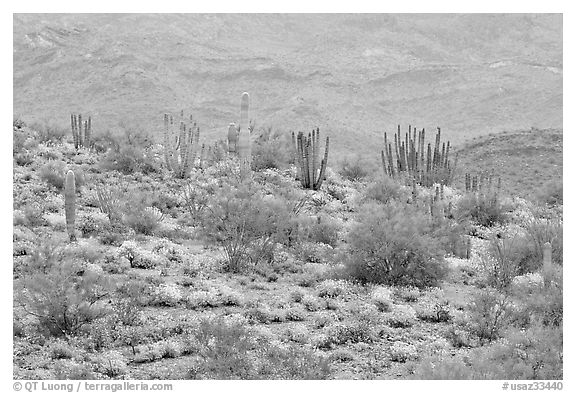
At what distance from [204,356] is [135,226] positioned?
8253mm

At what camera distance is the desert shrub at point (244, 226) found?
18.1m

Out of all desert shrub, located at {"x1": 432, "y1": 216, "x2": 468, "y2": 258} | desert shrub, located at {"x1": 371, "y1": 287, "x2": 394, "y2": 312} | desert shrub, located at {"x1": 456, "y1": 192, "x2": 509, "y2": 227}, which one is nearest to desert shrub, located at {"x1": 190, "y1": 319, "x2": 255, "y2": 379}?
desert shrub, located at {"x1": 371, "y1": 287, "x2": 394, "y2": 312}

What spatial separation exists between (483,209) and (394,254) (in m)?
8.23

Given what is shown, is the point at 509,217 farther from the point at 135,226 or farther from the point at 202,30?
the point at 202,30

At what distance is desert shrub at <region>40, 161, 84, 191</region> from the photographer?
24208 mm

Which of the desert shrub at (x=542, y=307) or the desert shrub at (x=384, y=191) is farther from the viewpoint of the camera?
the desert shrub at (x=384, y=191)

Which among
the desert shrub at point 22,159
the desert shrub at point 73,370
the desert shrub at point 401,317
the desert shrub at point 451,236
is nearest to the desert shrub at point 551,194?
the desert shrub at point 451,236

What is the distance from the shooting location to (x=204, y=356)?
12.4 meters

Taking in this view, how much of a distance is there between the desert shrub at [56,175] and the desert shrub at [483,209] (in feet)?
33.7

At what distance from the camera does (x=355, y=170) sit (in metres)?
30.9

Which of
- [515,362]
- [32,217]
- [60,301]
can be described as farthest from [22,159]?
[515,362]

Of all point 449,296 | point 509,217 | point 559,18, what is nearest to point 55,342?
point 449,296

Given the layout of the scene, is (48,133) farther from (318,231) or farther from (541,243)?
(541,243)

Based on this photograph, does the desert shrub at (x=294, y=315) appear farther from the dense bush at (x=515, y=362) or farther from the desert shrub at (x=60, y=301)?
the dense bush at (x=515, y=362)
